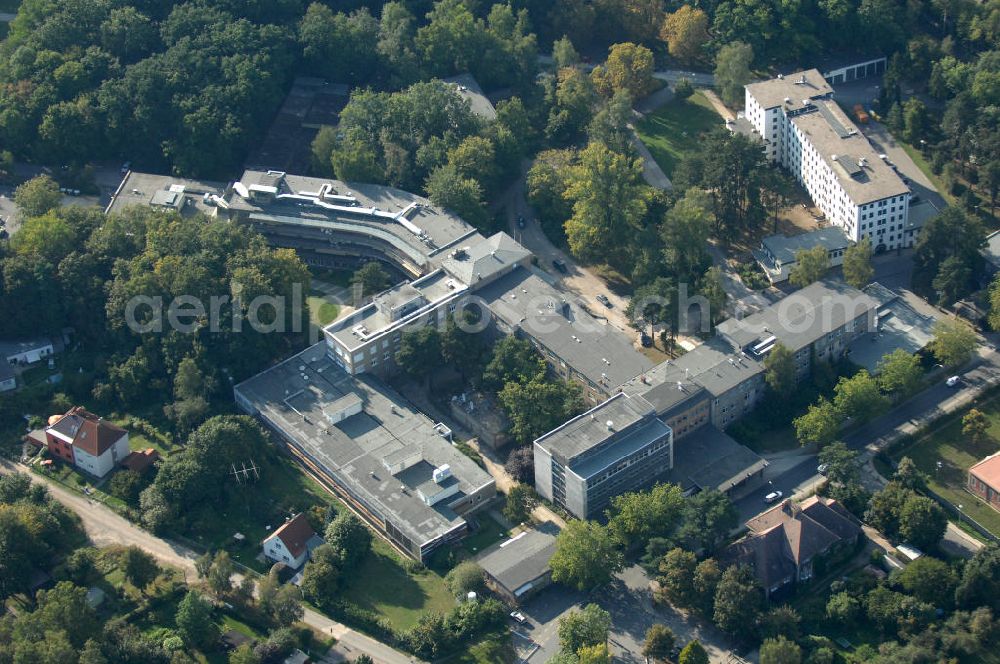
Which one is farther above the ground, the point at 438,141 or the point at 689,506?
the point at 438,141

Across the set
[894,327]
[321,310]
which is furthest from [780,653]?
[321,310]

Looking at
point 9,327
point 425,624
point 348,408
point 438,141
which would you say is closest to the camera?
point 425,624

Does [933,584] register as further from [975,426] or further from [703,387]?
[703,387]

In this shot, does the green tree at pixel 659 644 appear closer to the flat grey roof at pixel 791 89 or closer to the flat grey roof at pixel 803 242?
the flat grey roof at pixel 803 242

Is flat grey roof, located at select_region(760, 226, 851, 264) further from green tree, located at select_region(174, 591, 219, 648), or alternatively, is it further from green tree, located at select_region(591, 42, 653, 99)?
green tree, located at select_region(174, 591, 219, 648)

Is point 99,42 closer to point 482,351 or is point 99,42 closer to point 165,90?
point 165,90

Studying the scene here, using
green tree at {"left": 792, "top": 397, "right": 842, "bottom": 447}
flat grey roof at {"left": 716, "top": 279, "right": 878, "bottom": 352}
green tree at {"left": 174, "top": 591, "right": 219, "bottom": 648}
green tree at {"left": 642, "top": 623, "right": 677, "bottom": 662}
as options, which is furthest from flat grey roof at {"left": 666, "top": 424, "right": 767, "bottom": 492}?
green tree at {"left": 174, "top": 591, "right": 219, "bottom": 648}

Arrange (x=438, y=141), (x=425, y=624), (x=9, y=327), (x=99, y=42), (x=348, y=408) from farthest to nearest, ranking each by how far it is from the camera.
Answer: (x=99, y=42)
(x=438, y=141)
(x=9, y=327)
(x=348, y=408)
(x=425, y=624)

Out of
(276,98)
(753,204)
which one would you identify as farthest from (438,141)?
(753,204)
